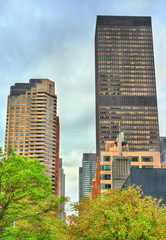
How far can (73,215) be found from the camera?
112ft

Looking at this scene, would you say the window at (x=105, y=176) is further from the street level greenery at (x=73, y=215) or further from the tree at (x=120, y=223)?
the tree at (x=120, y=223)

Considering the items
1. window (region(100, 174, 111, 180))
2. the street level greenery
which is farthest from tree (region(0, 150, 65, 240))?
window (region(100, 174, 111, 180))

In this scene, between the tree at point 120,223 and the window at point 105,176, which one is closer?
the tree at point 120,223

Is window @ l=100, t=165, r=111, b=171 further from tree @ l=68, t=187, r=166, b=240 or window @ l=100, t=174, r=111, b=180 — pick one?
tree @ l=68, t=187, r=166, b=240

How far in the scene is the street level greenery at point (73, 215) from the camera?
26.5 meters

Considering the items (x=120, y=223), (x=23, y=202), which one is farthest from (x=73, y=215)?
(x=120, y=223)

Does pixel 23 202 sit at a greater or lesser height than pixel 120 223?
greater

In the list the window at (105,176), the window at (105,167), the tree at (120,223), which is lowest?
the tree at (120,223)

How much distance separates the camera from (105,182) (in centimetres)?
10519

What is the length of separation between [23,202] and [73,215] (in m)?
6.04

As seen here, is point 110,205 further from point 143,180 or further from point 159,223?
point 143,180

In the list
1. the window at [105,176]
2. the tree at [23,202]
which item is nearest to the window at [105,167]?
the window at [105,176]

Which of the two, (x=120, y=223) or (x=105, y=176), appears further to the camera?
(x=105, y=176)

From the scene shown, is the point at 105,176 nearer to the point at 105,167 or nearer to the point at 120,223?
the point at 105,167
